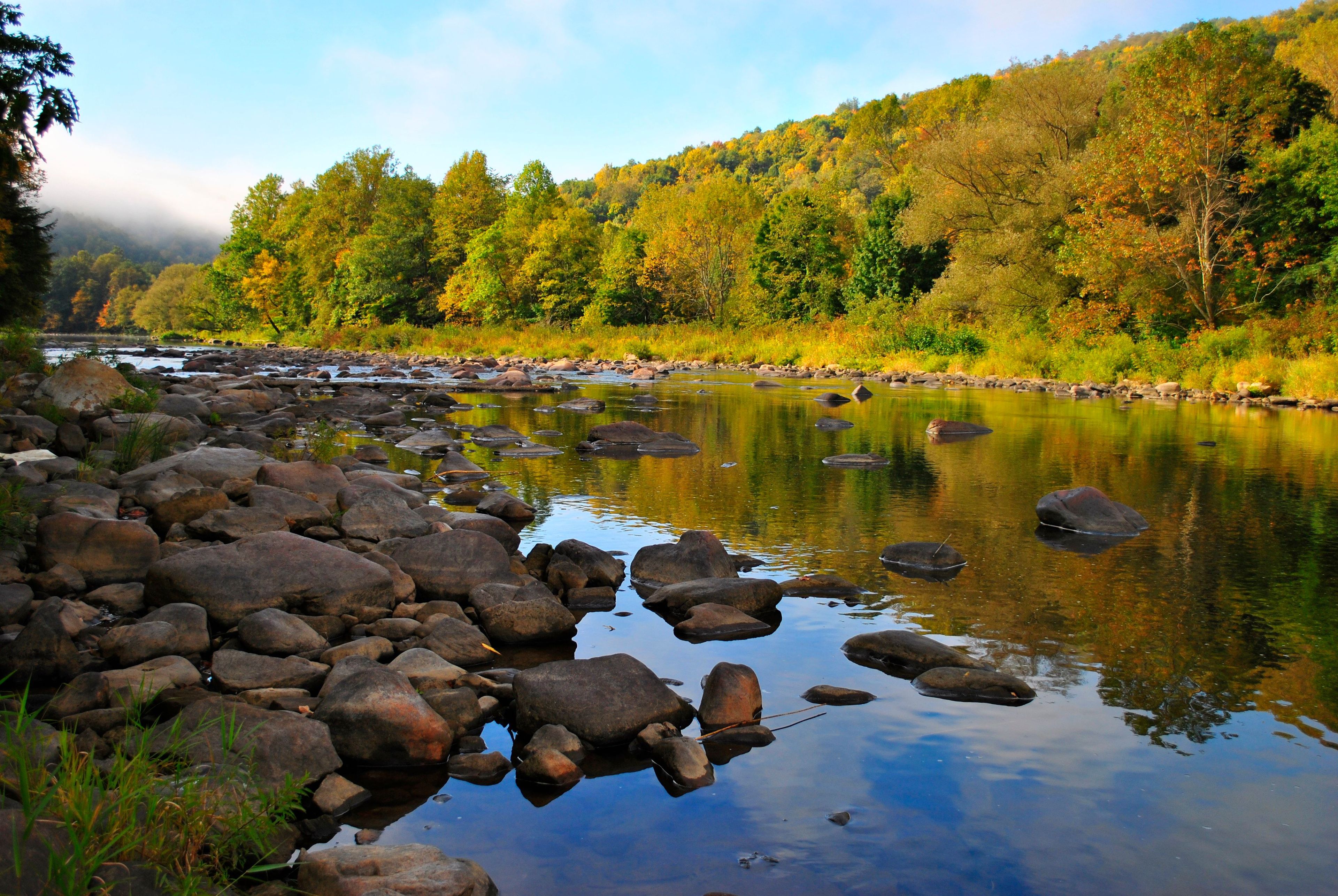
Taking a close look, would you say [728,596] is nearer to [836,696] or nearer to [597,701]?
[836,696]

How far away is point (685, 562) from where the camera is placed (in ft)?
25.1

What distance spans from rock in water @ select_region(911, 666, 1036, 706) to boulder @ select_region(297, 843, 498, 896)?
310 centimetres

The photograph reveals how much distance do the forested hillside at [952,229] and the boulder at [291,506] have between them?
29.1 m

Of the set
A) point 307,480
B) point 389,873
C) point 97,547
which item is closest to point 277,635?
point 97,547

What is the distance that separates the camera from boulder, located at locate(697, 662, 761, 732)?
16.1 feet

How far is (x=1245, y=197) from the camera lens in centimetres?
3023

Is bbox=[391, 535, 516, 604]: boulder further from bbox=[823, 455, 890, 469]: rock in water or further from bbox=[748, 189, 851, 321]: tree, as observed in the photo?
bbox=[748, 189, 851, 321]: tree

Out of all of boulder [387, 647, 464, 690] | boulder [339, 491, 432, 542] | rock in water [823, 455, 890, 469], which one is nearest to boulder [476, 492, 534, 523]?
boulder [339, 491, 432, 542]

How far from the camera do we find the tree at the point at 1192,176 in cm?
2866

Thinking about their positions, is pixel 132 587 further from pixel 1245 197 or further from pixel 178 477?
pixel 1245 197

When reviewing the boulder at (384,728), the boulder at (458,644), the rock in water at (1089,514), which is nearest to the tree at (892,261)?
the rock in water at (1089,514)

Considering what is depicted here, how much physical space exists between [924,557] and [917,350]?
113 ft

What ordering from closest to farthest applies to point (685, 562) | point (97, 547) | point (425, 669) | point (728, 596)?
1. point (425, 669)
2. point (97, 547)
3. point (728, 596)
4. point (685, 562)

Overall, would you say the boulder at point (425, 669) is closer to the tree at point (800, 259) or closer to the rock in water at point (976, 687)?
the rock in water at point (976, 687)
